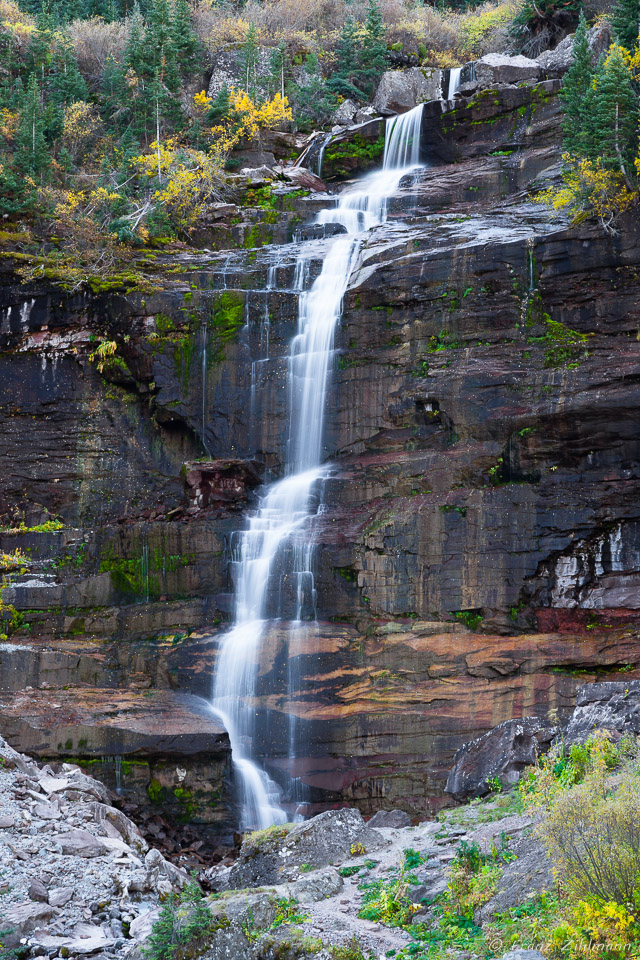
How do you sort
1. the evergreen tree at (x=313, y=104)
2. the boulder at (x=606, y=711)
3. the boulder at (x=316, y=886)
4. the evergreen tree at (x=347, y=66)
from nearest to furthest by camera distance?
the boulder at (x=316, y=886)
the boulder at (x=606, y=711)
the evergreen tree at (x=313, y=104)
the evergreen tree at (x=347, y=66)

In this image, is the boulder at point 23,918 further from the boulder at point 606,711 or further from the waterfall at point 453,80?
the waterfall at point 453,80

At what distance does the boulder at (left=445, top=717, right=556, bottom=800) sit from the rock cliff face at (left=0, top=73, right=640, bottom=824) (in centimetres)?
506

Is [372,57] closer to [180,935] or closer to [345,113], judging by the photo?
[345,113]

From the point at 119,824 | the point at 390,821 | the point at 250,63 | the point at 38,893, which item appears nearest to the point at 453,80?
the point at 250,63

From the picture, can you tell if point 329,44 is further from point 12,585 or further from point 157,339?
point 12,585

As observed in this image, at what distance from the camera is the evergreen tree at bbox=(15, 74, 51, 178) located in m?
34.6

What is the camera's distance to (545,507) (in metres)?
21.9

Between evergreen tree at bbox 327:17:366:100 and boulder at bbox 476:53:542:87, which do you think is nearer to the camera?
boulder at bbox 476:53:542:87

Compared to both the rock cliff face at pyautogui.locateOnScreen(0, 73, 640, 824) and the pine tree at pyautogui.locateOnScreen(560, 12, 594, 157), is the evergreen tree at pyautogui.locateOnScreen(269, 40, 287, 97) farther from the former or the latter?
the rock cliff face at pyautogui.locateOnScreen(0, 73, 640, 824)

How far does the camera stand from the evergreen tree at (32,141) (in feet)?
113

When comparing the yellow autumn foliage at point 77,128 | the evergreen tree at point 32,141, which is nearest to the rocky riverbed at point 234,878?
the evergreen tree at point 32,141

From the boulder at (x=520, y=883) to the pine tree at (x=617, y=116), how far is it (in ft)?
68.3

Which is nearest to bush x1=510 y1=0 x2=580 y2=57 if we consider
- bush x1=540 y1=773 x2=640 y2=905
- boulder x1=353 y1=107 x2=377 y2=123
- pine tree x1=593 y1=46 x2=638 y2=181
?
boulder x1=353 y1=107 x2=377 y2=123

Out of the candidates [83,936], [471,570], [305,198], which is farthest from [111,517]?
[83,936]
